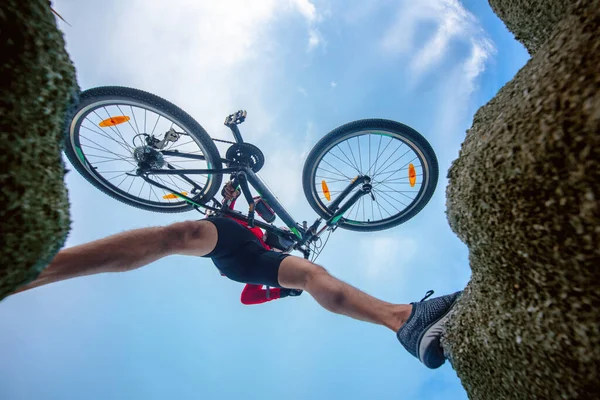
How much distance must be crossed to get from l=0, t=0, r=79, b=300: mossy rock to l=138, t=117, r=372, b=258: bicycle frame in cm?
255

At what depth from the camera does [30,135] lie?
2.26ft

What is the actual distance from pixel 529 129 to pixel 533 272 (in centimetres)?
41

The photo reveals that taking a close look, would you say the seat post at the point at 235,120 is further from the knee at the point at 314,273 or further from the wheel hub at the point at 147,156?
the knee at the point at 314,273

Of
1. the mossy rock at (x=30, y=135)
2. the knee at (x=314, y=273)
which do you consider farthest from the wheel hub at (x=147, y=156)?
the mossy rock at (x=30, y=135)

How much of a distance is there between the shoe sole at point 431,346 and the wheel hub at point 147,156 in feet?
10.7

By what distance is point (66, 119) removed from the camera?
85cm

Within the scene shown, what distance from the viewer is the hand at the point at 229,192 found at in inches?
147

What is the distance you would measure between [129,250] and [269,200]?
2.08 meters

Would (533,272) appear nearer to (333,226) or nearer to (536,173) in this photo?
(536,173)

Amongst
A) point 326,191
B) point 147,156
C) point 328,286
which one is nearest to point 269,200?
point 326,191

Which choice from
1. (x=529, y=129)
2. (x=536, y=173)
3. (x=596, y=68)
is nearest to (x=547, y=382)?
(x=536, y=173)

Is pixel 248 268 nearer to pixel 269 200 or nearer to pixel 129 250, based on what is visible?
pixel 129 250

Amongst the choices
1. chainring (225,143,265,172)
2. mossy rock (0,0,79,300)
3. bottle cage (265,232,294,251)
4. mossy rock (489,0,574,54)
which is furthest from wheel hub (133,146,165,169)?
mossy rock (489,0,574,54)

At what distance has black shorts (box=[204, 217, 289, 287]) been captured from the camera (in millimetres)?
2555
